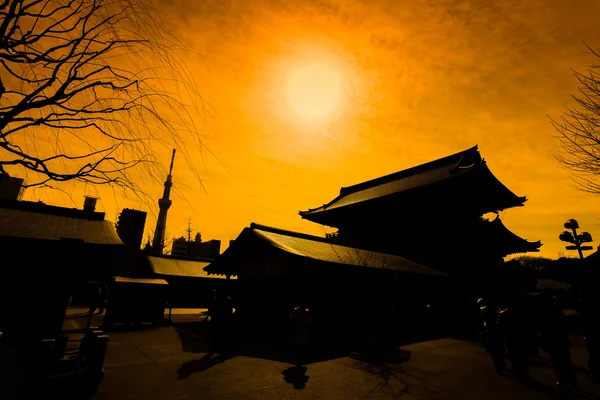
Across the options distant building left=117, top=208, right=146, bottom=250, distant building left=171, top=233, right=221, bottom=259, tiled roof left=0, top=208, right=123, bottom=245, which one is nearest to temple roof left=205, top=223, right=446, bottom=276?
tiled roof left=0, top=208, right=123, bottom=245

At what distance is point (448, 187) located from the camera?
18.8 metres

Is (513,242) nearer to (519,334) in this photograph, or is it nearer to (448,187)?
(448,187)

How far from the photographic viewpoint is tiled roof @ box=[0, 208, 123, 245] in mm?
8289

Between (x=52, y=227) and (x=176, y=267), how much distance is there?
48.2 feet

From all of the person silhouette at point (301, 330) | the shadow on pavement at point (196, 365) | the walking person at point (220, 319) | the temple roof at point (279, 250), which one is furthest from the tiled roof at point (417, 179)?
the shadow on pavement at point (196, 365)

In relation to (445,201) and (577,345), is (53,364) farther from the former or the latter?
(445,201)

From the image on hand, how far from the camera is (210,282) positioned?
23875mm

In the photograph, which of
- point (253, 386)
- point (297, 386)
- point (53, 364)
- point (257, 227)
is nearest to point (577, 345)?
point (297, 386)

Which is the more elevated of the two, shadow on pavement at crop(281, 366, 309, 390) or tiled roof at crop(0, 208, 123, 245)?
tiled roof at crop(0, 208, 123, 245)

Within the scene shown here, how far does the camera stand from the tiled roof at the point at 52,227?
27.2 ft

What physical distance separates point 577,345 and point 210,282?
23.0 m

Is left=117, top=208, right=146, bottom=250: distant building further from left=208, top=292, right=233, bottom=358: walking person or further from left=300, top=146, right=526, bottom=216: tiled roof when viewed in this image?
left=208, top=292, right=233, bottom=358: walking person

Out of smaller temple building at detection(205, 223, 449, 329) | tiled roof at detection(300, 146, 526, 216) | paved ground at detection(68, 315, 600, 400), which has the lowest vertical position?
paved ground at detection(68, 315, 600, 400)

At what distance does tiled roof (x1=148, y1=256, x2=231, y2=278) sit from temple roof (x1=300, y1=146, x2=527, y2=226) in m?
11.0
